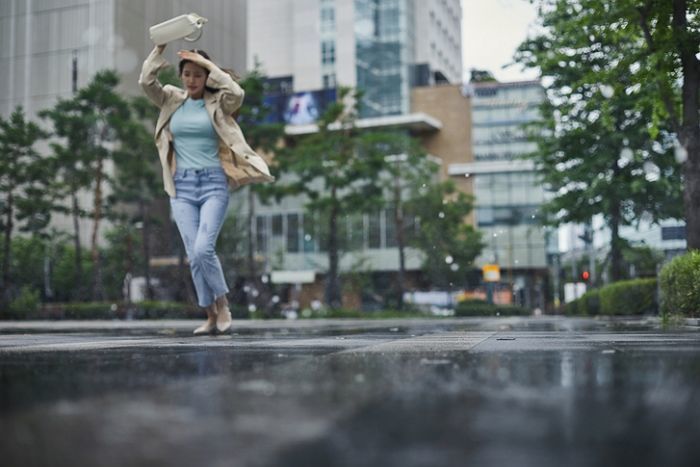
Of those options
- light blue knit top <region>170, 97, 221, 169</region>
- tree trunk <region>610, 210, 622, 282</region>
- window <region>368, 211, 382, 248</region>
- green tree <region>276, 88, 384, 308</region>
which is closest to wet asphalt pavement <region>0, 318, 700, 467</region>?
light blue knit top <region>170, 97, 221, 169</region>

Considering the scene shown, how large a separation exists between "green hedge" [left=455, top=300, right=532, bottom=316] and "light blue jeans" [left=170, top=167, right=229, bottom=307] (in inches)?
1402

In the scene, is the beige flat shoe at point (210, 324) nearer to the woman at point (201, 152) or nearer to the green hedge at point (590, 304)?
the woman at point (201, 152)

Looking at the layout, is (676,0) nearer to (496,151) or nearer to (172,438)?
(172,438)

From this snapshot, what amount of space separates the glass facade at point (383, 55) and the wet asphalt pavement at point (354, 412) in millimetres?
74172

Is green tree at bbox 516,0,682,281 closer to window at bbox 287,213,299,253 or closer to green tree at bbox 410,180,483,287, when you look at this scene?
green tree at bbox 410,180,483,287

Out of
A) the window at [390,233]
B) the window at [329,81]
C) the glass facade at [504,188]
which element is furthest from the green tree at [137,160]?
the window at [329,81]

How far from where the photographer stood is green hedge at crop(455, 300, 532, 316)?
42125mm

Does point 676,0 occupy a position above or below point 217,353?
above

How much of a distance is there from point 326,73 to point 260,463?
8217 centimetres

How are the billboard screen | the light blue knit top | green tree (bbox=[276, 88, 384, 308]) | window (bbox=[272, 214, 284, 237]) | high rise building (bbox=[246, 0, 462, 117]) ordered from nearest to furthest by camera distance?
the light blue knit top < green tree (bbox=[276, 88, 384, 308]) < window (bbox=[272, 214, 284, 237]) < high rise building (bbox=[246, 0, 462, 117]) < the billboard screen

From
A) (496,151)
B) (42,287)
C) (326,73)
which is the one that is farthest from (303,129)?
(42,287)

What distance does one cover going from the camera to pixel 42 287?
181ft

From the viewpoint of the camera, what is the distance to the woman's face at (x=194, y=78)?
7.26 meters

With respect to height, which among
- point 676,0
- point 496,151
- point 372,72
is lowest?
point 676,0
